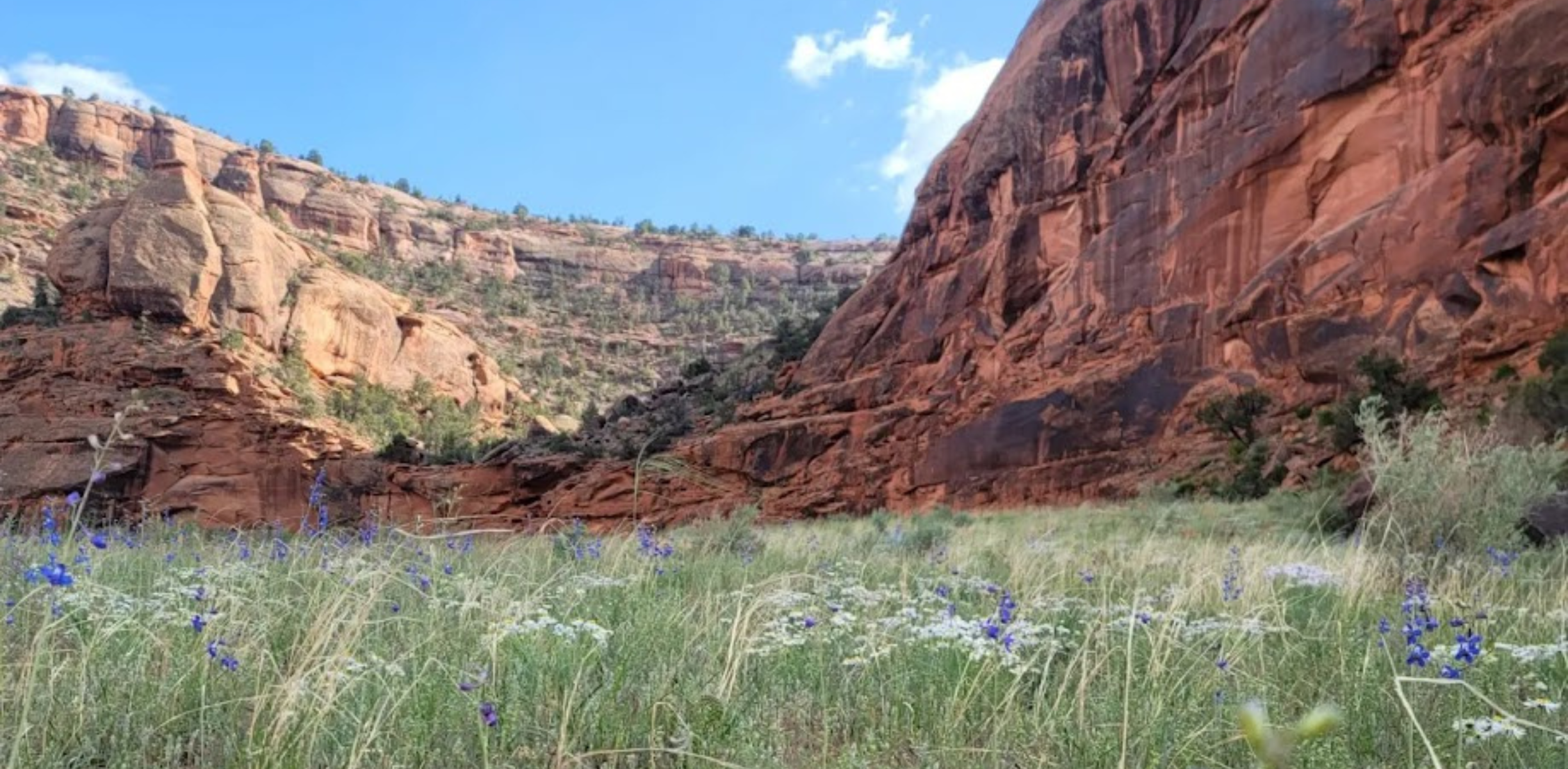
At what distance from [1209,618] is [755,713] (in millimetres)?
1818

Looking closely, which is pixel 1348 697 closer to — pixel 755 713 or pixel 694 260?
pixel 755 713

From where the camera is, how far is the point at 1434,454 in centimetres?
598

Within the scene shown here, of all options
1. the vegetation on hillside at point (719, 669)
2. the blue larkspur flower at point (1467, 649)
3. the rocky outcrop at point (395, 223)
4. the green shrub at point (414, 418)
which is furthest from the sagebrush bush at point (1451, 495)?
the rocky outcrop at point (395, 223)

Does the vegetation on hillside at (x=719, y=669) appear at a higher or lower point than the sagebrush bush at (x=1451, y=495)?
lower

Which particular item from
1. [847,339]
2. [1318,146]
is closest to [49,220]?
[847,339]

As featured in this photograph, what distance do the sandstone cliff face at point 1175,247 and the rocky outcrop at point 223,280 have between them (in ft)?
61.2

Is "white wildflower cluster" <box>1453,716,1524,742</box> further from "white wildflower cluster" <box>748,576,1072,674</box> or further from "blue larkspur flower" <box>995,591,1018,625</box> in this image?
"blue larkspur flower" <box>995,591,1018,625</box>

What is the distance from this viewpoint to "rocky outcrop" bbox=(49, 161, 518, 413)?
3097 centimetres

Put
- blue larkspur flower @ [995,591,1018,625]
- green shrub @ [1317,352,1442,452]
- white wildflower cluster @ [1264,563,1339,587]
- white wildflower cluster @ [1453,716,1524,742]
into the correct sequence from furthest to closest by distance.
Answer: green shrub @ [1317,352,1442,452] < white wildflower cluster @ [1264,563,1339,587] < blue larkspur flower @ [995,591,1018,625] < white wildflower cluster @ [1453,716,1524,742]

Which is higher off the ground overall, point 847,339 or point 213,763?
point 847,339

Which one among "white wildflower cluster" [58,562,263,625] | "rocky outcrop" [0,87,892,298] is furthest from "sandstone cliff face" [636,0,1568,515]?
"rocky outcrop" [0,87,892,298]

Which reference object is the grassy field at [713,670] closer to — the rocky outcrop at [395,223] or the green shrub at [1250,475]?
the green shrub at [1250,475]

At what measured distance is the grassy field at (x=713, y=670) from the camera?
1.73 metres

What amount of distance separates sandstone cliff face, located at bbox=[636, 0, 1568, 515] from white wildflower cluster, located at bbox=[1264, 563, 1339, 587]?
43.7 feet
